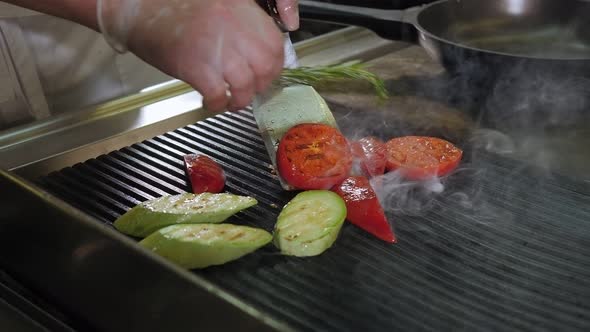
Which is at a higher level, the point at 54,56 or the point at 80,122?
the point at 54,56

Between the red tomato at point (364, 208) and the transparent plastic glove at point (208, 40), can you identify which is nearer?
the transparent plastic glove at point (208, 40)

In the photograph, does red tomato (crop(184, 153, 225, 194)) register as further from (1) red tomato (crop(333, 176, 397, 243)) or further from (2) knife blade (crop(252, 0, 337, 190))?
(1) red tomato (crop(333, 176, 397, 243))

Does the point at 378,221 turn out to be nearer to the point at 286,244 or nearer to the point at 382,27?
the point at 286,244

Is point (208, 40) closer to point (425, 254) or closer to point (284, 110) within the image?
point (284, 110)

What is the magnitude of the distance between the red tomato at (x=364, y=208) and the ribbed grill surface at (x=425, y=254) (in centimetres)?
3

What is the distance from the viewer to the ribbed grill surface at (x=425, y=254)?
1.13 meters

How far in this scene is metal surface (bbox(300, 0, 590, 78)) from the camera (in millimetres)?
2119

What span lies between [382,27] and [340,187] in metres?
0.86

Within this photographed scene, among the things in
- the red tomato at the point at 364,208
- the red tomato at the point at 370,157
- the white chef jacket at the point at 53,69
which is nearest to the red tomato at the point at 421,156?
the red tomato at the point at 370,157

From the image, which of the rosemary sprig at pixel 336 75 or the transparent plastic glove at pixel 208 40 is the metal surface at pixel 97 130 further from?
the transparent plastic glove at pixel 208 40

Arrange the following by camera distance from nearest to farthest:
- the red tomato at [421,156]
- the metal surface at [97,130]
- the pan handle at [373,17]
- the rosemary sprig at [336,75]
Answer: the red tomato at [421,156] → the metal surface at [97,130] → the rosemary sprig at [336,75] → the pan handle at [373,17]

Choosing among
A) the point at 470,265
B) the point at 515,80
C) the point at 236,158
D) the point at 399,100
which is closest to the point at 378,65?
the point at 399,100

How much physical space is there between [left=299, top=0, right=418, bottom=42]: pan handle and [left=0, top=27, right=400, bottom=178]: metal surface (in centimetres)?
54

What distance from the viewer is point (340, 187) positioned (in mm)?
1477
